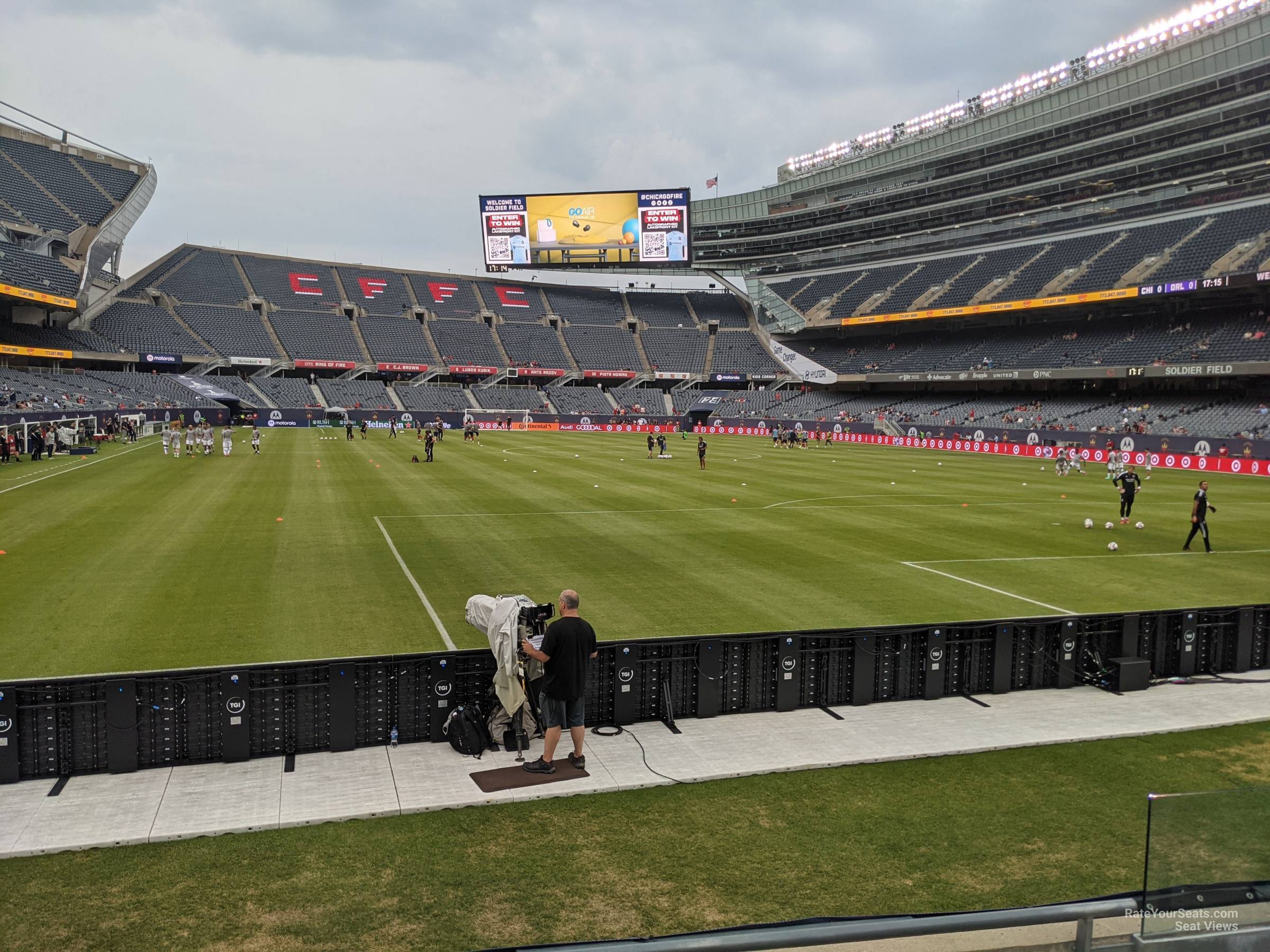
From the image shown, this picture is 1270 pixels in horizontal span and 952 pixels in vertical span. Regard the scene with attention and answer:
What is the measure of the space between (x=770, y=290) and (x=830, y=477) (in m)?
73.0

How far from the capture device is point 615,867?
6.63 metres

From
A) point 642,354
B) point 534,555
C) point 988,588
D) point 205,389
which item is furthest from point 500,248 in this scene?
point 988,588

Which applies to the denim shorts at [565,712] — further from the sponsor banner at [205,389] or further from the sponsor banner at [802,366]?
the sponsor banner at [802,366]

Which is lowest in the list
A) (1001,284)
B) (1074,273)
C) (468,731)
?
(468,731)

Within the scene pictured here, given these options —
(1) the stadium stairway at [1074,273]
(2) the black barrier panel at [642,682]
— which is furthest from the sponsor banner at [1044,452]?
(2) the black barrier panel at [642,682]

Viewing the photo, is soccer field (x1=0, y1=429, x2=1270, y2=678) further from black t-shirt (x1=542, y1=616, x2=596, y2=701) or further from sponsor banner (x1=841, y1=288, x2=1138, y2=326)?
sponsor banner (x1=841, y1=288, x2=1138, y2=326)

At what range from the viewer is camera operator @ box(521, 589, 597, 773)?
8.42 m

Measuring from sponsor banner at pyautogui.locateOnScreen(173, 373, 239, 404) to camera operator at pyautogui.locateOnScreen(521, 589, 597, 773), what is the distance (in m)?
71.5

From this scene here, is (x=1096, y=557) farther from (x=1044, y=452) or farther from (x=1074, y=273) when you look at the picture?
(x=1074, y=273)

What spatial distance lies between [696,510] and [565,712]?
59.6 feet

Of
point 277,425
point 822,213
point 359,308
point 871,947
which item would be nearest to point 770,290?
point 822,213

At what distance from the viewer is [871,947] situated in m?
3.97

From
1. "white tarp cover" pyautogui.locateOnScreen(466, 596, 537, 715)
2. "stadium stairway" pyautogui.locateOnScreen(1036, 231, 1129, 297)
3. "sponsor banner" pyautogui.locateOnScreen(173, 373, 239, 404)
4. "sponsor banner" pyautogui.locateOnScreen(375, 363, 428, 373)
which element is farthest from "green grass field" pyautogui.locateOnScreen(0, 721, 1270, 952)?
"sponsor banner" pyautogui.locateOnScreen(375, 363, 428, 373)

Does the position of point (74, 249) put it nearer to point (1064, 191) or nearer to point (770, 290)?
point (770, 290)
